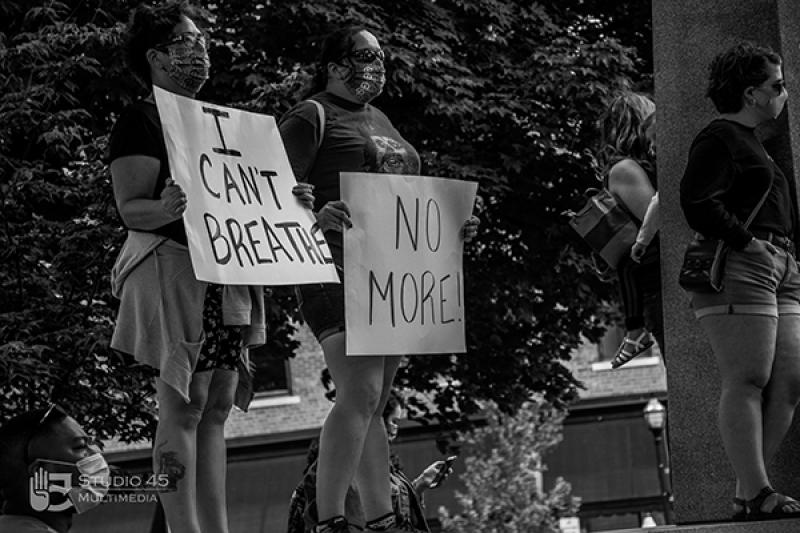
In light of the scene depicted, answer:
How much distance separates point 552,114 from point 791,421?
32.1 ft

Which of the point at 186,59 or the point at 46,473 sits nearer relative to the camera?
the point at 46,473

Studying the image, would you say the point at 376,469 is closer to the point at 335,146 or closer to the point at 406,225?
the point at 406,225

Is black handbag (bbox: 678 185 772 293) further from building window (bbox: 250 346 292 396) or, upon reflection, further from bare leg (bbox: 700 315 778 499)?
building window (bbox: 250 346 292 396)

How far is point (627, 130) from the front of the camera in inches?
293

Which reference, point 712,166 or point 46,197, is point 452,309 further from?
point 46,197

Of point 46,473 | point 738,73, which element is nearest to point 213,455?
point 46,473

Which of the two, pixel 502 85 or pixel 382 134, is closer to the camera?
A: pixel 382 134

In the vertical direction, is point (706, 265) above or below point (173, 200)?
below

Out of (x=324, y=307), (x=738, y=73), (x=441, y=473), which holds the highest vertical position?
(x=738, y=73)

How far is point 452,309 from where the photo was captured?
22.1 ft

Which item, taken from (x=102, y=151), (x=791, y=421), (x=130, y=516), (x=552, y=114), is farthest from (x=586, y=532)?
(x=791, y=421)

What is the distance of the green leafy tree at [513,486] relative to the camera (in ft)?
96.2

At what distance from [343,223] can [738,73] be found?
1.70 metres

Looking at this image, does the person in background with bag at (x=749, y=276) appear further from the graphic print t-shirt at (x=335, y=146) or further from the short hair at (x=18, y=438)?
the short hair at (x=18, y=438)
